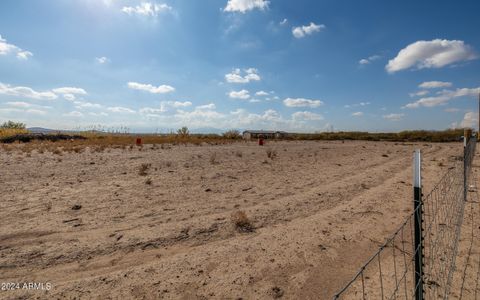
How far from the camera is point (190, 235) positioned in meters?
4.62

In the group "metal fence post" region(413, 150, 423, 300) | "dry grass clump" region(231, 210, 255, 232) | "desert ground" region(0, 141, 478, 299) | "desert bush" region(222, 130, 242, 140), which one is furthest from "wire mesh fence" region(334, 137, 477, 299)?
"desert bush" region(222, 130, 242, 140)

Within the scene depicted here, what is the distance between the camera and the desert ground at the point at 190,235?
128 inches

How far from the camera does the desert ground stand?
3254mm

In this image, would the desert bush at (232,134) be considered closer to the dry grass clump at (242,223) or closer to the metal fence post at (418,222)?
the dry grass clump at (242,223)

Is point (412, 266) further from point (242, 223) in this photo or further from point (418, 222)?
point (242, 223)

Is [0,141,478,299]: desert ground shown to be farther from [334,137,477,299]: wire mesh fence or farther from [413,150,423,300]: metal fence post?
[413,150,423,300]: metal fence post

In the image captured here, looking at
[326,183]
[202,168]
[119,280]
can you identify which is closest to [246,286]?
[119,280]

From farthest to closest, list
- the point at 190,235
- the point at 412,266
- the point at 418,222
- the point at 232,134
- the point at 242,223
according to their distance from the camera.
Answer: the point at 232,134
the point at 242,223
the point at 190,235
the point at 412,266
the point at 418,222

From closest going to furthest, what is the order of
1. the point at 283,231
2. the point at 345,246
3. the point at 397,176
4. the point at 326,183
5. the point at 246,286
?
the point at 246,286 < the point at 345,246 < the point at 283,231 < the point at 326,183 < the point at 397,176

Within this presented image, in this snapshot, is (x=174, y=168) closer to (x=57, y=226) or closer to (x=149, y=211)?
(x=149, y=211)

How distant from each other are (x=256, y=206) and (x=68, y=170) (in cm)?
885

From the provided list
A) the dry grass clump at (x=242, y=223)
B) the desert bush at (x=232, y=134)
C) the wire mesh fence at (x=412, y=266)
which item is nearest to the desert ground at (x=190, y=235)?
the dry grass clump at (x=242, y=223)

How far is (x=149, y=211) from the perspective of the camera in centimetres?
589

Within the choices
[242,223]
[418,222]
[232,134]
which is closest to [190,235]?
[242,223]
